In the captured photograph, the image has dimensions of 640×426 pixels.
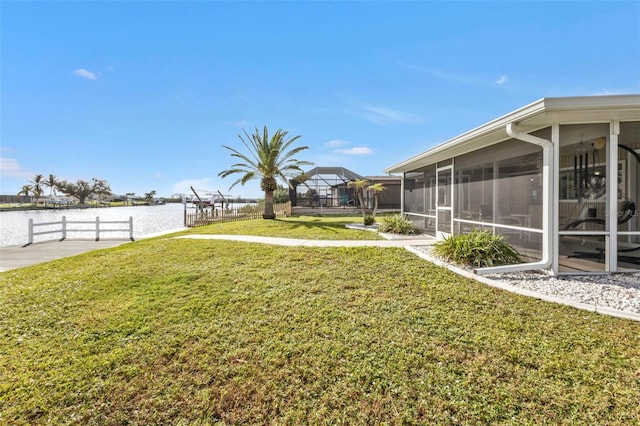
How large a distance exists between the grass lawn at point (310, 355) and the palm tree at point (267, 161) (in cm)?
1373

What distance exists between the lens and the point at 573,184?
5438mm

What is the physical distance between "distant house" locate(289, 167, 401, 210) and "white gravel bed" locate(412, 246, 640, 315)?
20826mm

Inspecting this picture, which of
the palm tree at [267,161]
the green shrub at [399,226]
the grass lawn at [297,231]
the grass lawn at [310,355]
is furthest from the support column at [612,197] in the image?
the palm tree at [267,161]

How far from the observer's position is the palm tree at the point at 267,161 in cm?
1834

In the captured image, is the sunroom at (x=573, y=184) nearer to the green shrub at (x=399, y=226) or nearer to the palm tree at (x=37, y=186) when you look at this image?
the green shrub at (x=399, y=226)

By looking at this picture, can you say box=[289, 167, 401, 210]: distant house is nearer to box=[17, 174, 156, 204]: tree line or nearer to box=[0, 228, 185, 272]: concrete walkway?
box=[0, 228, 185, 272]: concrete walkway

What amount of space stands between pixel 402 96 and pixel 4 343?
16596 mm

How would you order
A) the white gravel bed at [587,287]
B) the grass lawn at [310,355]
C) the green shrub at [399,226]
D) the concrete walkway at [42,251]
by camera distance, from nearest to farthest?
1. the grass lawn at [310,355]
2. the white gravel bed at [587,287]
3. the concrete walkway at [42,251]
4. the green shrub at [399,226]

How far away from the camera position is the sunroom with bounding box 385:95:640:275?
4.95 meters

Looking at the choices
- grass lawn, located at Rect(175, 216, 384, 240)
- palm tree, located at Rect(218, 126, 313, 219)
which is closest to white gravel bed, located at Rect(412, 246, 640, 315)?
grass lawn, located at Rect(175, 216, 384, 240)

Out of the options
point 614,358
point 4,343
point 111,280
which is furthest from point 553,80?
point 4,343

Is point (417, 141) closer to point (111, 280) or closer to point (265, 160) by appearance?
point (265, 160)

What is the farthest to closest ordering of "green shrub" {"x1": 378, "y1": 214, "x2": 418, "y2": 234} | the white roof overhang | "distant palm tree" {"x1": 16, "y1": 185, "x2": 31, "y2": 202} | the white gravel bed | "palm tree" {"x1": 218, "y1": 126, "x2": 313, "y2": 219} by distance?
"distant palm tree" {"x1": 16, "y1": 185, "x2": 31, "y2": 202}
"palm tree" {"x1": 218, "y1": 126, "x2": 313, "y2": 219}
"green shrub" {"x1": 378, "y1": 214, "x2": 418, "y2": 234}
the white roof overhang
the white gravel bed

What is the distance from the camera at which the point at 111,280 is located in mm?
5777
